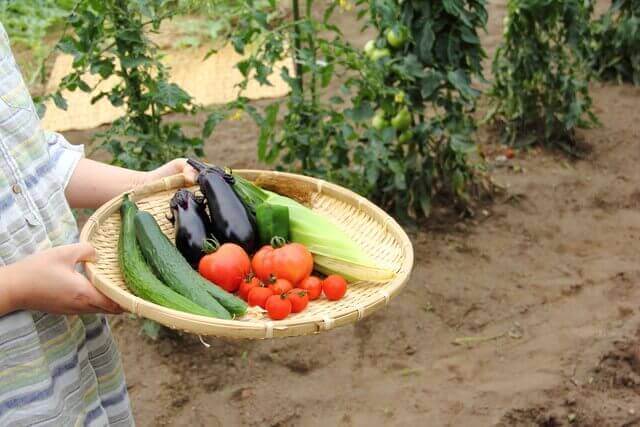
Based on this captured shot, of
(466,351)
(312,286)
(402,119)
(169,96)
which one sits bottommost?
(466,351)

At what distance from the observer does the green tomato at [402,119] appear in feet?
12.7

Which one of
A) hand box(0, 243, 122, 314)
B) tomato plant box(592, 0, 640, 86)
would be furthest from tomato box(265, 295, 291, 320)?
tomato plant box(592, 0, 640, 86)

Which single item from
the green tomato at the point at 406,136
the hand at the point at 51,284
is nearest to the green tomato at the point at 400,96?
the green tomato at the point at 406,136

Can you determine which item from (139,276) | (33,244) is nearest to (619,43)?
(139,276)

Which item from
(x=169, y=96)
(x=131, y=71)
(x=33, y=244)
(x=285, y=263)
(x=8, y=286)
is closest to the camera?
(x=8, y=286)

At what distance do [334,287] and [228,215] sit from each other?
1.22 feet

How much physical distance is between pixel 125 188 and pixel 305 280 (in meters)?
0.55

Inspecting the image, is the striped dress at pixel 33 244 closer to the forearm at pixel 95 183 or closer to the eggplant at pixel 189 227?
the forearm at pixel 95 183

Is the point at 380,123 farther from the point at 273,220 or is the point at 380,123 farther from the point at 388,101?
the point at 273,220

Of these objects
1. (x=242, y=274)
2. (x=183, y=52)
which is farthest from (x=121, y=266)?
(x=183, y=52)

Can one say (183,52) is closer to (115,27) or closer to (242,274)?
(115,27)

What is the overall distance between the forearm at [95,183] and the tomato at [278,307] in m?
0.57

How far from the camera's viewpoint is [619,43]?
18.2 ft

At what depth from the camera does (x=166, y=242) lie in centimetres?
188
